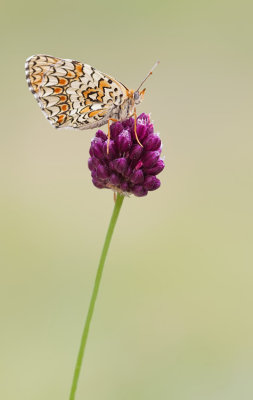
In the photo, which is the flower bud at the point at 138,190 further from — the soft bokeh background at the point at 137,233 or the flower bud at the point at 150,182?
the soft bokeh background at the point at 137,233

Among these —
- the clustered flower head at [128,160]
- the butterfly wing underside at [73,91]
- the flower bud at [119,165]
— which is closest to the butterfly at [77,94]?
the butterfly wing underside at [73,91]

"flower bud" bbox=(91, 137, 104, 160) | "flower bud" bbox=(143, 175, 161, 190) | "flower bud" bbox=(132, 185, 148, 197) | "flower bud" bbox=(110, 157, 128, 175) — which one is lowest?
"flower bud" bbox=(132, 185, 148, 197)

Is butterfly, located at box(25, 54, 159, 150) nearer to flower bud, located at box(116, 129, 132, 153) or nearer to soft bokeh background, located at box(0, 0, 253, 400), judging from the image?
flower bud, located at box(116, 129, 132, 153)

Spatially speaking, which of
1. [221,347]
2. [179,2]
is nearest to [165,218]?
[221,347]

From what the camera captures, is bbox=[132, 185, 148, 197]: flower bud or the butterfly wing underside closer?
bbox=[132, 185, 148, 197]: flower bud

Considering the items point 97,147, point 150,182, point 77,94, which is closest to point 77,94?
point 77,94

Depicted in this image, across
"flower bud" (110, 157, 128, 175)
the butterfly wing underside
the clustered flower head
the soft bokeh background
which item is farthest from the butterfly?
the soft bokeh background

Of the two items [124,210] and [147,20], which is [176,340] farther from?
[147,20]
